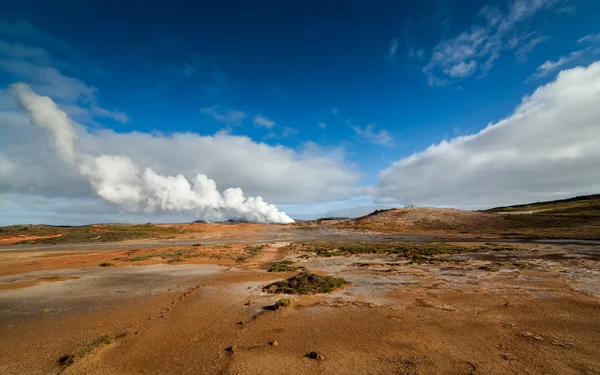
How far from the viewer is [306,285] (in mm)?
14688

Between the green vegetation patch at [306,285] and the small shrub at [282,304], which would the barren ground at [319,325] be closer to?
the small shrub at [282,304]

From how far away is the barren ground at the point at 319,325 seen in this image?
721cm

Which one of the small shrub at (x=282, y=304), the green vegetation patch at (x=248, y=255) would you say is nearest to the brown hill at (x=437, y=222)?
the green vegetation patch at (x=248, y=255)

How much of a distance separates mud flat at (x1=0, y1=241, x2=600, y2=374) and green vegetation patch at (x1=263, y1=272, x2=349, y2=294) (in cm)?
54

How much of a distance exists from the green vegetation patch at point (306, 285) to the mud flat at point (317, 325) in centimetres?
54

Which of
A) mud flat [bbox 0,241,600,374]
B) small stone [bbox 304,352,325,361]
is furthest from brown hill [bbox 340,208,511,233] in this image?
small stone [bbox 304,352,325,361]

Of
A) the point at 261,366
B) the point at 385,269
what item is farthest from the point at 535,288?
the point at 261,366

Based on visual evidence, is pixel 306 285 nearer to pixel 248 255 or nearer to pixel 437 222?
pixel 248 255

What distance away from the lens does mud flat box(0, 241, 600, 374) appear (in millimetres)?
7219

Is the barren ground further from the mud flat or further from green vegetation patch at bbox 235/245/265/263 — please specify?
green vegetation patch at bbox 235/245/265/263

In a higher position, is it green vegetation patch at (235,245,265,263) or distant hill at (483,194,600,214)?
distant hill at (483,194,600,214)

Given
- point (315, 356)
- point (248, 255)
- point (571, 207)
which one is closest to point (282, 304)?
point (315, 356)

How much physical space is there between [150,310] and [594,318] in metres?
17.2

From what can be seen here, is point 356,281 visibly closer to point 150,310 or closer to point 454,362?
point 454,362
